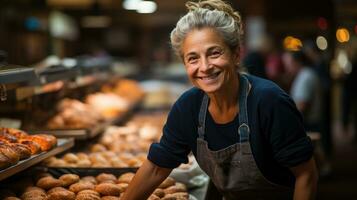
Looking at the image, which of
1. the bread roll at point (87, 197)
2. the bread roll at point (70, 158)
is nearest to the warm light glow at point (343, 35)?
the bread roll at point (70, 158)

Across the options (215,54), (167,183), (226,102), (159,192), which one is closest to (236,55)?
(215,54)

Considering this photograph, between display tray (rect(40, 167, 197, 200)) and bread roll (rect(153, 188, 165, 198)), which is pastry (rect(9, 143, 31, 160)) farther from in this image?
bread roll (rect(153, 188, 165, 198))

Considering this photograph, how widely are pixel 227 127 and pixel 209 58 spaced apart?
0.39 metres

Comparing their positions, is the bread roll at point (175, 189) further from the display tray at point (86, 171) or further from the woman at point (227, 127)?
the woman at point (227, 127)

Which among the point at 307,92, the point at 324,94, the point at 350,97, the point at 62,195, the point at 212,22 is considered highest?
the point at 212,22

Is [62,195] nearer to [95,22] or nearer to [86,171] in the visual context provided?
[86,171]

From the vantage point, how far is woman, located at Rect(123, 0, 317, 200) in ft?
9.62

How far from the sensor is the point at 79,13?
824 inches

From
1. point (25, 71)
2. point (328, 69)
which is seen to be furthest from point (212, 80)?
point (328, 69)

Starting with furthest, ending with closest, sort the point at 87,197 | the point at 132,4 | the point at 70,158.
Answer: the point at 132,4, the point at 70,158, the point at 87,197

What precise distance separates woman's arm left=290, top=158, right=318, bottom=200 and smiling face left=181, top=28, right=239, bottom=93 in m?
0.55

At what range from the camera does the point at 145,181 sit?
128 inches

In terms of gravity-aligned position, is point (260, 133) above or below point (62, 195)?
above

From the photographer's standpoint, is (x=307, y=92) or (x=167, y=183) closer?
(x=167, y=183)
